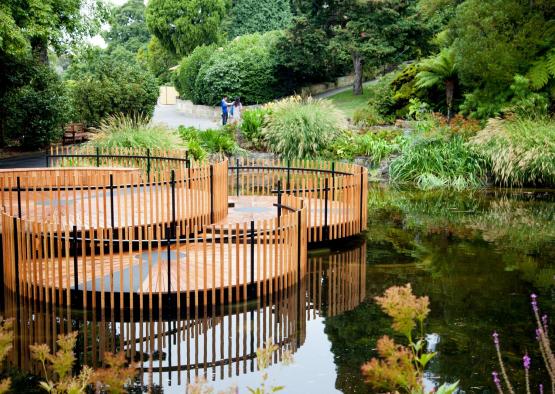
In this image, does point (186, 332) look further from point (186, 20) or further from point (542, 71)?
point (186, 20)

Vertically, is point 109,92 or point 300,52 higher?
point 300,52

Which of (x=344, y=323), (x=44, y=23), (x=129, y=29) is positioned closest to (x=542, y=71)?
(x=44, y=23)

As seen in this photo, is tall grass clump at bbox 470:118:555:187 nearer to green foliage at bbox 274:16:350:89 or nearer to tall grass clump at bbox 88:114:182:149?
tall grass clump at bbox 88:114:182:149

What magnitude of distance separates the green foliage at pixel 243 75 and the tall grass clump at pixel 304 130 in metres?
17.9

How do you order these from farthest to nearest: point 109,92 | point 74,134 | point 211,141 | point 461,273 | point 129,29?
point 129,29 → point 109,92 → point 74,134 → point 211,141 → point 461,273

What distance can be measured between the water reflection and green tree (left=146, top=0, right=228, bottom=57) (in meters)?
44.9

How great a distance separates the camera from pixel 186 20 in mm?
53188

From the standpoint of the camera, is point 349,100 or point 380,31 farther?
point 349,100

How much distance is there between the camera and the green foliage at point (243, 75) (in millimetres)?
41312

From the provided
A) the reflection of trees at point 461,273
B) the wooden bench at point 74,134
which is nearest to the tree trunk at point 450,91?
the reflection of trees at point 461,273

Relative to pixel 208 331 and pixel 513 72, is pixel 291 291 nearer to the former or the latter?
pixel 208 331

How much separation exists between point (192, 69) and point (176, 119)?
5.33 m

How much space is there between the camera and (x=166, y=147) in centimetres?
2053

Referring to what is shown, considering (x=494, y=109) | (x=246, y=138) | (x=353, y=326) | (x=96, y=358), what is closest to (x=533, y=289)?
(x=353, y=326)
